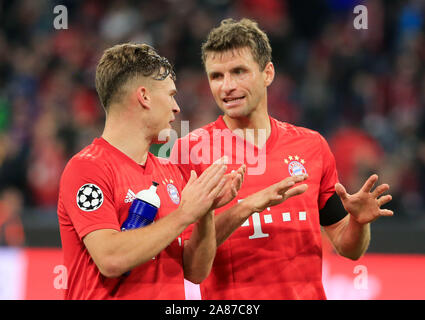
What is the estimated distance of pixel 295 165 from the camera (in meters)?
3.84

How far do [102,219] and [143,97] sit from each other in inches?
28.4

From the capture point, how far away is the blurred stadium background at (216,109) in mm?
6637

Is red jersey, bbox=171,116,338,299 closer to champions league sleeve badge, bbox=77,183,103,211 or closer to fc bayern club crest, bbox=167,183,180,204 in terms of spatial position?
fc bayern club crest, bbox=167,183,180,204

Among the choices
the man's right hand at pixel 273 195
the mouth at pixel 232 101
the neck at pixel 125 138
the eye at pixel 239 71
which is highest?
the eye at pixel 239 71

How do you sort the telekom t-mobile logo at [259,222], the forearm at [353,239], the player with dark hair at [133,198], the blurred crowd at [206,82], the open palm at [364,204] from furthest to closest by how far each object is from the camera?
the blurred crowd at [206,82], the forearm at [353,239], the telekom t-mobile logo at [259,222], the open palm at [364,204], the player with dark hair at [133,198]

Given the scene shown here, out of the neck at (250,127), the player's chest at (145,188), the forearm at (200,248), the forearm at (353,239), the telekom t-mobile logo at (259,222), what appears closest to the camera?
the player's chest at (145,188)

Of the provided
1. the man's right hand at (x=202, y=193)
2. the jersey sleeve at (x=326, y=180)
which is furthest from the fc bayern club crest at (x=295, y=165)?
the man's right hand at (x=202, y=193)

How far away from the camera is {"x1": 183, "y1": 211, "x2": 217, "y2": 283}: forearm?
320 centimetres

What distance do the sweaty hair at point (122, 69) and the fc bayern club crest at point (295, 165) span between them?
0.98 metres

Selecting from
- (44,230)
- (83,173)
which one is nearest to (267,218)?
(83,173)

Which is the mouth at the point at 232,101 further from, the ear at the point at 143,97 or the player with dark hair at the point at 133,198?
the ear at the point at 143,97

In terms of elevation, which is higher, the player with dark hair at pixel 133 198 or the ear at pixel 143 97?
the ear at pixel 143 97

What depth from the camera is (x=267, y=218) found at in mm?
3664

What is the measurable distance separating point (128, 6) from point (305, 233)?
26.0 feet
